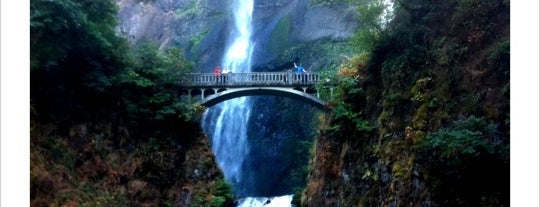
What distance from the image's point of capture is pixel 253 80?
23.5 metres

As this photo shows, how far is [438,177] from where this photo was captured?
11.1 meters

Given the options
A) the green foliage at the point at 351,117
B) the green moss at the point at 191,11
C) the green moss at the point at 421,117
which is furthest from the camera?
the green moss at the point at 191,11

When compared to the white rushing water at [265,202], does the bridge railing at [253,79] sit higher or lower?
higher

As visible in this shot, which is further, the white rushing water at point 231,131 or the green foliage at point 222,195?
the white rushing water at point 231,131

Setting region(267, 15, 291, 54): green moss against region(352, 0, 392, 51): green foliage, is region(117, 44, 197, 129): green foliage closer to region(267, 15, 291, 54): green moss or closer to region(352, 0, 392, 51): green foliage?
region(352, 0, 392, 51): green foliage

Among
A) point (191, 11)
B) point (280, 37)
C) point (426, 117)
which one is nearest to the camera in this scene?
point (426, 117)

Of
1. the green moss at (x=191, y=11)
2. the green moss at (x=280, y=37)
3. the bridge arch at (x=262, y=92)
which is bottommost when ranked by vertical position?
the bridge arch at (x=262, y=92)

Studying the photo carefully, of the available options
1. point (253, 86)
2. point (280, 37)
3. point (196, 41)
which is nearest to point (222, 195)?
point (253, 86)

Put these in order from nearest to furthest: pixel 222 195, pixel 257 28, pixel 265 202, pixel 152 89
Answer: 1. pixel 222 195
2. pixel 152 89
3. pixel 265 202
4. pixel 257 28

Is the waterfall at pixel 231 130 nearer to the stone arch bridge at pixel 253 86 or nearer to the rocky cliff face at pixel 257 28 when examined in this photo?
the rocky cliff face at pixel 257 28

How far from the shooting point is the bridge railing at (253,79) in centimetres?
2300

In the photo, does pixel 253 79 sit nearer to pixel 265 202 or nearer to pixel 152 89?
pixel 152 89

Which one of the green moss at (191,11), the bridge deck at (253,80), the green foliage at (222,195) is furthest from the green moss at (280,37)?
the green foliage at (222,195)

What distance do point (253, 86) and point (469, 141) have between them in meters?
14.4
